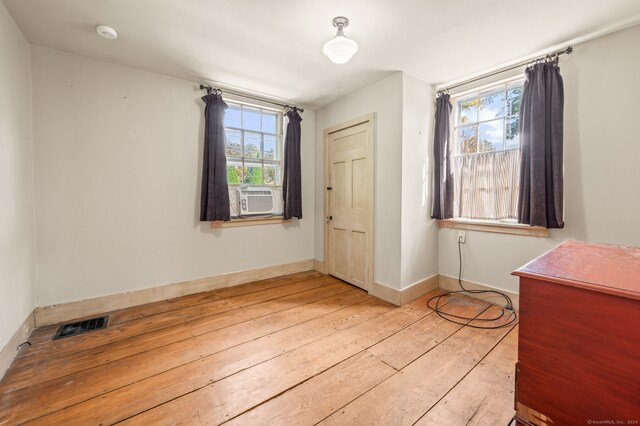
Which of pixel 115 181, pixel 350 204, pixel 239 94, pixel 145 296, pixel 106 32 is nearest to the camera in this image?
pixel 106 32

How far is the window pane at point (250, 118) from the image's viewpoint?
11.7 ft

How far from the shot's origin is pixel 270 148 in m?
3.79

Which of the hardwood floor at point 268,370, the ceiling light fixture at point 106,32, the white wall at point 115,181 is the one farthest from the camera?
the white wall at point 115,181

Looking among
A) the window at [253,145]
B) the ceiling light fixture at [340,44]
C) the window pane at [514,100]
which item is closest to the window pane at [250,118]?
the window at [253,145]

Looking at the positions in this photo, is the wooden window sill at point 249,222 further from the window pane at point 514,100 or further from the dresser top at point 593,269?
the dresser top at point 593,269

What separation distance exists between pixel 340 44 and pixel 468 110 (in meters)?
1.94

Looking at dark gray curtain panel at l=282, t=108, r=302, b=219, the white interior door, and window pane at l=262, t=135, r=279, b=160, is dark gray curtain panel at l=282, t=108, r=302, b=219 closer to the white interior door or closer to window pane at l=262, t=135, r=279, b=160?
window pane at l=262, t=135, r=279, b=160

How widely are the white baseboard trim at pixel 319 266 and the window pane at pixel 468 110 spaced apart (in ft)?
8.66

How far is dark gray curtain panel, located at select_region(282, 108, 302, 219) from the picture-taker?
3783mm

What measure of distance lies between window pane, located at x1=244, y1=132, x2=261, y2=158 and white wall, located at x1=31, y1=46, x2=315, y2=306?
1.92 ft

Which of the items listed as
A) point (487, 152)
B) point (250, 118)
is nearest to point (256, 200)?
point (250, 118)

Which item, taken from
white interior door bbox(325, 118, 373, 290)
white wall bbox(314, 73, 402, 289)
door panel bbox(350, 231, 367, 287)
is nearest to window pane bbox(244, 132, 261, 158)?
white interior door bbox(325, 118, 373, 290)

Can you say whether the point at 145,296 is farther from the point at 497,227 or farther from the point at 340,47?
the point at 497,227

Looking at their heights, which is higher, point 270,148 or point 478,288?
point 270,148
